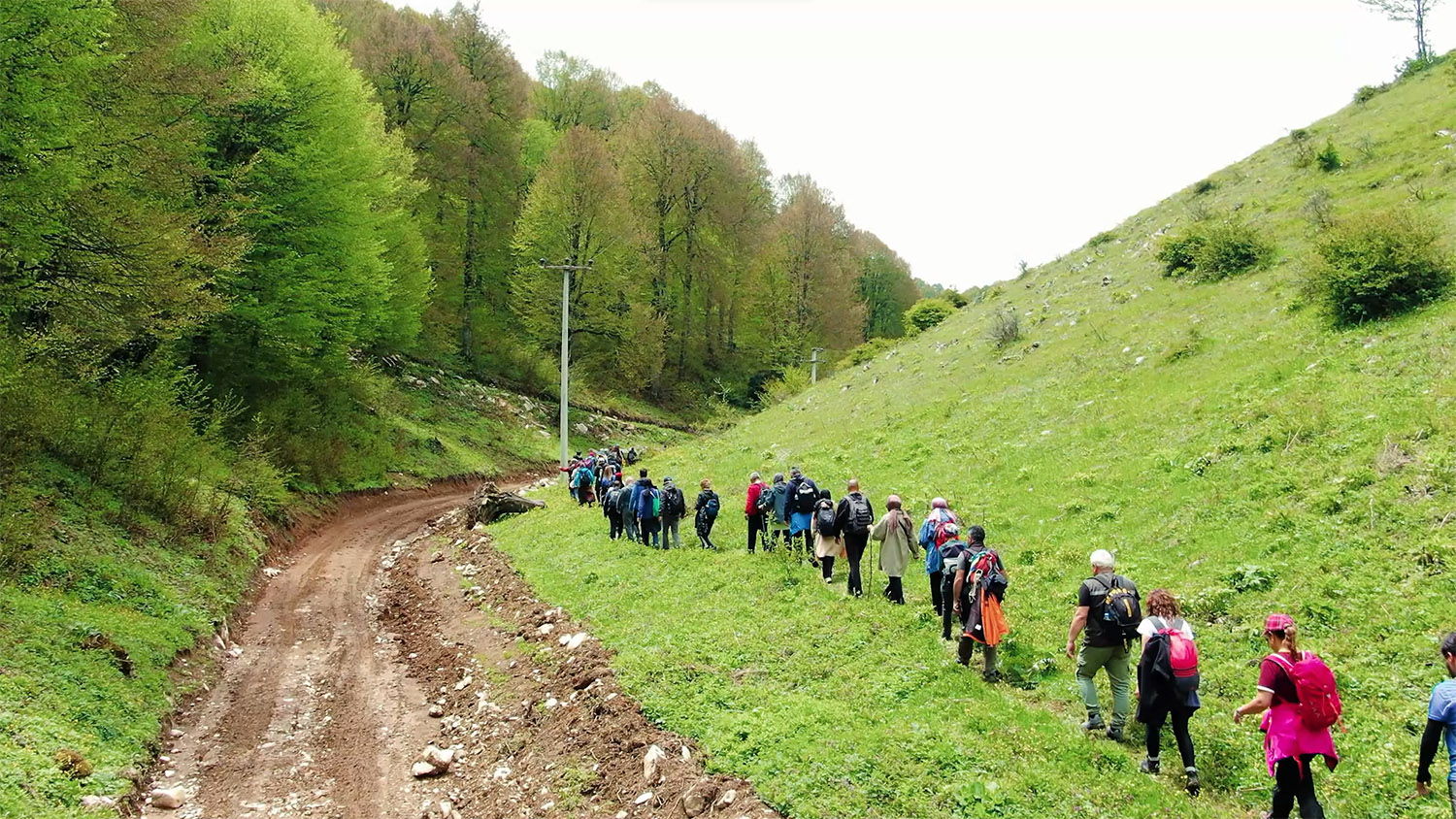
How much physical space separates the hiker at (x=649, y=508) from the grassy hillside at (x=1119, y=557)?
0.62 meters

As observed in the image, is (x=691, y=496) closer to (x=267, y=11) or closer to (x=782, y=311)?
(x=267, y=11)

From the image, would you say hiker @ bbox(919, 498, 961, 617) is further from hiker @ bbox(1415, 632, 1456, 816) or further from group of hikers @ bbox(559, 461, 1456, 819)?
hiker @ bbox(1415, 632, 1456, 816)

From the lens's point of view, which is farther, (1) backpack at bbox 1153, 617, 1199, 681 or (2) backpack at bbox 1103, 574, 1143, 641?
(2) backpack at bbox 1103, 574, 1143, 641

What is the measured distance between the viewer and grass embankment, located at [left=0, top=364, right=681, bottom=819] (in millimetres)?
7973

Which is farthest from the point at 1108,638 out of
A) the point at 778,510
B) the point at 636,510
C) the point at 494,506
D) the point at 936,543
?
the point at 494,506

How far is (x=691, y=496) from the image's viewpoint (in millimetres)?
22609

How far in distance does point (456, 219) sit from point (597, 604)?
38313 mm

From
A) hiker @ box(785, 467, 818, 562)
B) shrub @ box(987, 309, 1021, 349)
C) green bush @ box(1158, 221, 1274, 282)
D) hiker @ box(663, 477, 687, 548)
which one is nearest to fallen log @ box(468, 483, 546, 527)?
hiker @ box(663, 477, 687, 548)

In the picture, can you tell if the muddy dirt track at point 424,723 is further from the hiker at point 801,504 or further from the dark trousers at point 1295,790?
the hiker at point 801,504

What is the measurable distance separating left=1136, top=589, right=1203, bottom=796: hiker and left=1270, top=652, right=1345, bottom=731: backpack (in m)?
0.90

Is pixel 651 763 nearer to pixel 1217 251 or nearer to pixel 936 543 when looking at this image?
pixel 936 543

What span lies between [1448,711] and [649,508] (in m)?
13.4

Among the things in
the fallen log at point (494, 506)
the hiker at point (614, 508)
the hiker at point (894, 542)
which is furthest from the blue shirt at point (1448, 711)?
the fallen log at point (494, 506)

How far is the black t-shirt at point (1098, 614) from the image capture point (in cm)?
742
